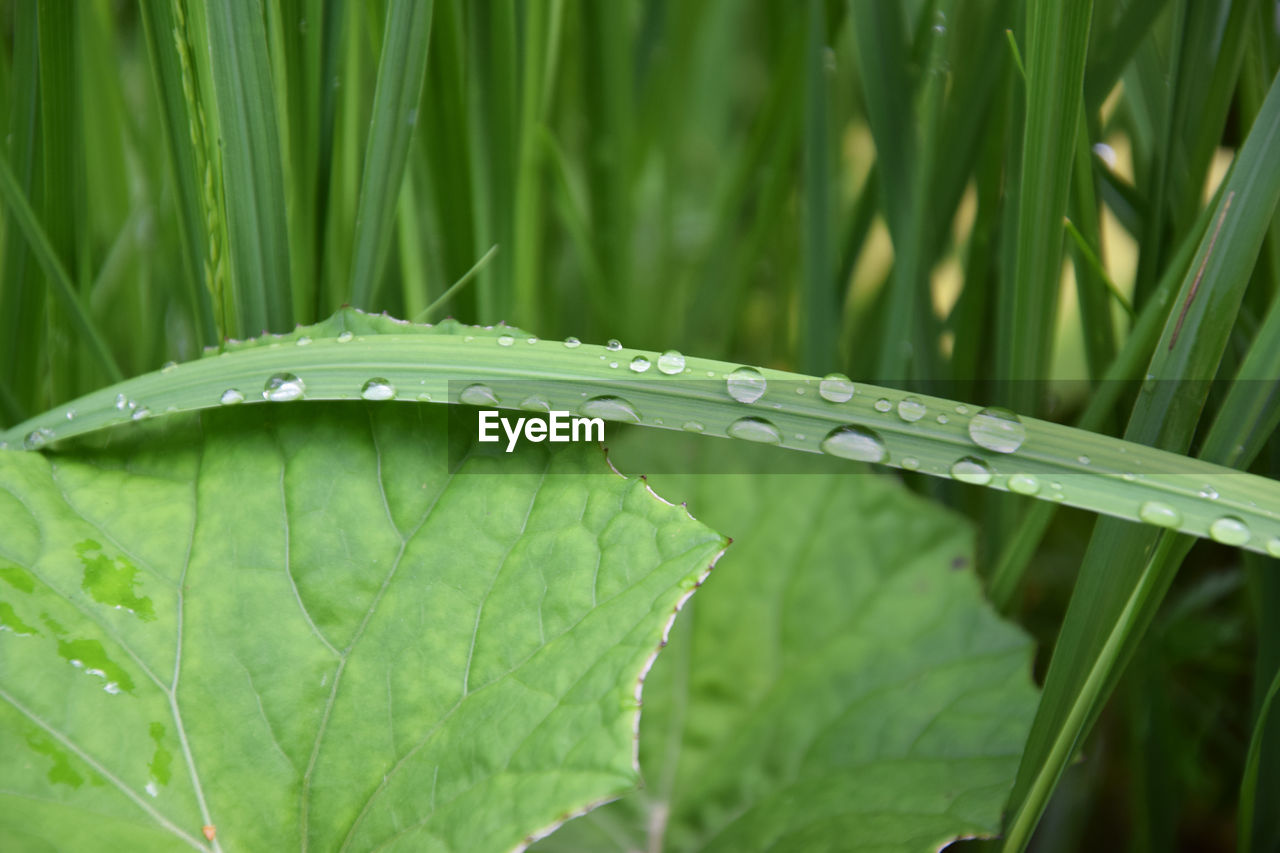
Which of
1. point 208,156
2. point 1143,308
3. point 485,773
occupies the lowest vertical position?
point 485,773

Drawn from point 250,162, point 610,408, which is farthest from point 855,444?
point 250,162

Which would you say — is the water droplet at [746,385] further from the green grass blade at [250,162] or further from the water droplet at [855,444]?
the green grass blade at [250,162]

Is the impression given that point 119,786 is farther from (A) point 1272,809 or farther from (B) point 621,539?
(A) point 1272,809

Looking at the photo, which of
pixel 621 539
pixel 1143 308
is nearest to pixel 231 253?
pixel 621 539

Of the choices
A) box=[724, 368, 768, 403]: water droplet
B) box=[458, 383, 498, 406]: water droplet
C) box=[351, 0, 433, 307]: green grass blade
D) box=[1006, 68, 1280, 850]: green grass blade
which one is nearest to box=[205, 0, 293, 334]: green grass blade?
box=[351, 0, 433, 307]: green grass blade

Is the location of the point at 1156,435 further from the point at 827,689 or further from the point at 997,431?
the point at 827,689

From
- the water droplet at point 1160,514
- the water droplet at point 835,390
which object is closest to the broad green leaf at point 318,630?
the water droplet at point 835,390

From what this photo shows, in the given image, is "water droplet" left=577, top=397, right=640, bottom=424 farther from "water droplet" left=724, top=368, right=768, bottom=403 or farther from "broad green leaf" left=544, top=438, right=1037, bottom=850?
"broad green leaf" left=544, top=438, right=1037, bottom=850
